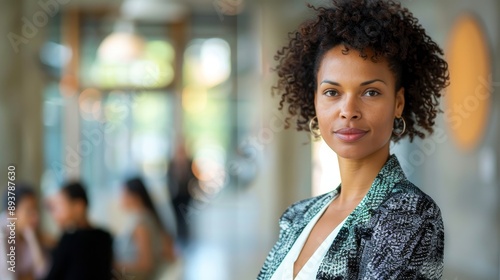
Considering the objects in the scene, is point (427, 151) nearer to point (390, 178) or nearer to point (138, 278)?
point (138, 278)

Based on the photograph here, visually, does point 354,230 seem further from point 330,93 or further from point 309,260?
point 330,93

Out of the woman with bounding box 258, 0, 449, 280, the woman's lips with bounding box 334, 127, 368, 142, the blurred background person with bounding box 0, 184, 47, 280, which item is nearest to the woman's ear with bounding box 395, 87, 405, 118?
the woman with bounding box 258, 0, 449, 280

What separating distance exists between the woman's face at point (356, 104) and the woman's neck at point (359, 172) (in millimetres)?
20

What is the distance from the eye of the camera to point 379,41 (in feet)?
4.53

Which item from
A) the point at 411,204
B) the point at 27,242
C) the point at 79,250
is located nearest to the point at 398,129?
the point at 411,204

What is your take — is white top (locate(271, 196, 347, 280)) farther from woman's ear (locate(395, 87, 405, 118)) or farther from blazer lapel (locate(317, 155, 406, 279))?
woman's ear (locate(395, 87, 405, 118))

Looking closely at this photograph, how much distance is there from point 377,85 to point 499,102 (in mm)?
4566

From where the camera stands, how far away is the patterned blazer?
1.22 metres

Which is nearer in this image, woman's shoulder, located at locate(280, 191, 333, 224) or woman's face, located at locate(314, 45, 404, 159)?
woman's face, located at locate(314, 45, 404, 159)

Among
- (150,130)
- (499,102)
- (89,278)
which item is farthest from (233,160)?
(89,278)

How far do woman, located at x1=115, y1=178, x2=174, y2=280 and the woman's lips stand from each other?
3.43 metres

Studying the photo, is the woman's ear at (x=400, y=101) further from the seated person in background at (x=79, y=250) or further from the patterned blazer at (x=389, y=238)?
the seated person in background at (x=79, y=250)

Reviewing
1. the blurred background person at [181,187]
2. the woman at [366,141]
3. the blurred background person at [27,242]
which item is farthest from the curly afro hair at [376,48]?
the blurred background person at [181,187]

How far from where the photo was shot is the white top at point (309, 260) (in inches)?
53.0
